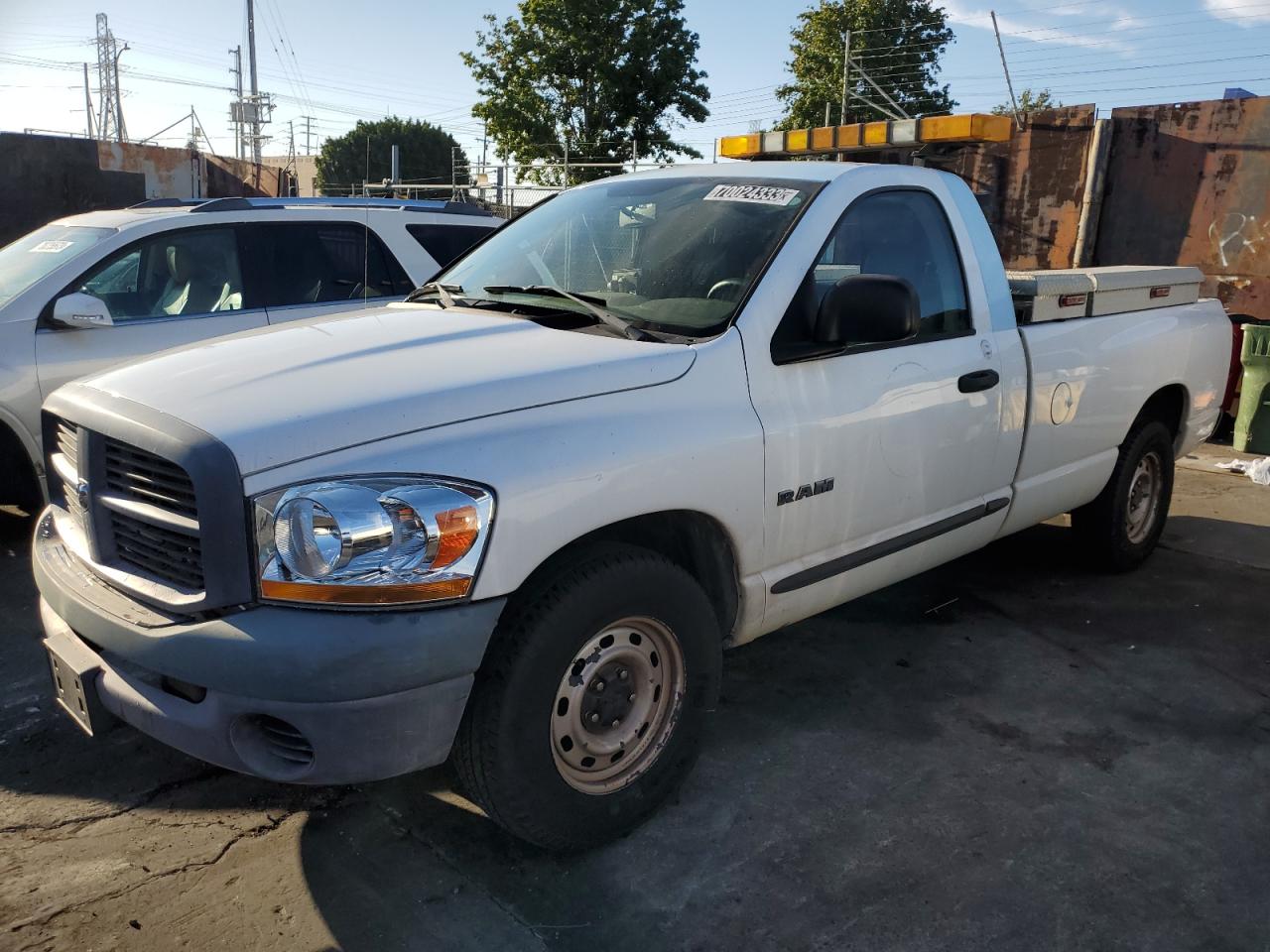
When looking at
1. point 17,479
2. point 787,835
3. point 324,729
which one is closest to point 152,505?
point 324,729

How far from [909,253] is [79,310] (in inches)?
158

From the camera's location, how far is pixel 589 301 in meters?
3.28

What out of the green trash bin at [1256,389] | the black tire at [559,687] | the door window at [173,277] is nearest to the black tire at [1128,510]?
the black tire at [559,687]

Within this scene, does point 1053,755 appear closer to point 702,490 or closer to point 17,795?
point 702,490

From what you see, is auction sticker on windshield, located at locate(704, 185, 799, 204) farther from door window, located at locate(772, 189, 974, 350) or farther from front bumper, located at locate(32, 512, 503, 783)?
front bumper, located at locate(32, 512, 503, 783)

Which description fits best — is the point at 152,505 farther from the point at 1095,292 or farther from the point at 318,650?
the point at 1095,292

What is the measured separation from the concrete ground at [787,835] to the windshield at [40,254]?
82.1 inches

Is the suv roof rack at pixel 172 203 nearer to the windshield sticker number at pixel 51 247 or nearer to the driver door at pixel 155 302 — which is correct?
the driver door at pixel 155 302

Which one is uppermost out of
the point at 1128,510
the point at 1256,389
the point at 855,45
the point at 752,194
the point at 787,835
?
the point at 855,45

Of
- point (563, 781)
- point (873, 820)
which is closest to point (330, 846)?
point (563, 781)

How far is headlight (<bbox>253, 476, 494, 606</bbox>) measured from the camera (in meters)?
2.27

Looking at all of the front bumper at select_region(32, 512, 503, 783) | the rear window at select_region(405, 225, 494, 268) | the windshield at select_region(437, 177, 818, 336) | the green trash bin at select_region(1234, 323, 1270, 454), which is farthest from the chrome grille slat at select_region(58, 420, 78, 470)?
the green trash bin at select_region(1234, 323, 1270, 454)

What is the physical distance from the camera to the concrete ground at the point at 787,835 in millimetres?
2580

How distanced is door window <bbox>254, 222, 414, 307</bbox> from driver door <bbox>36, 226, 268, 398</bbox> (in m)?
0.18
